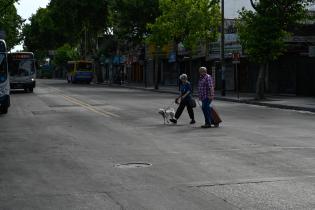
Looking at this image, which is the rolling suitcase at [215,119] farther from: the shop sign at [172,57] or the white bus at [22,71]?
the shop sign at [172,57]

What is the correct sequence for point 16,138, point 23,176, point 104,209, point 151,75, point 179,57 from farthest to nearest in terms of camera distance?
point 151,75 < point 179,57 < point 16,138 < point 23,176 < point 104,209

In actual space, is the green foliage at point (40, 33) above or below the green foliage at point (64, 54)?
above

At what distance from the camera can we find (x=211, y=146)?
13.1 metres

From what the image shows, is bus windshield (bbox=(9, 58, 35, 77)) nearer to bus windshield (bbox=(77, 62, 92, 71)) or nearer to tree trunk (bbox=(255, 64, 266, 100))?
tree trunk (bbox=(255, 64, 266, 100))

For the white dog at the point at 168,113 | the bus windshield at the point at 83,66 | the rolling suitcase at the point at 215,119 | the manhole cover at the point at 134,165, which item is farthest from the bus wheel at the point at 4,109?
the bus windshield at the point at 83,66

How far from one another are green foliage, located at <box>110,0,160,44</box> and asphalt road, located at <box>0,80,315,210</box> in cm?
3623

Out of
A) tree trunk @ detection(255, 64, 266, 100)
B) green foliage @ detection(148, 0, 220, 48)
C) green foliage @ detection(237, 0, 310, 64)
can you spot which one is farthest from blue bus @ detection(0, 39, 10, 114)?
green foliage @ detection(148, 0, 220, 48)

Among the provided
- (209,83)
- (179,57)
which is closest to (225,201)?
(209,83)

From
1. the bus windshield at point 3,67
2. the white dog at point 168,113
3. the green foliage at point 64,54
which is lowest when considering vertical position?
the white dog at point 168,113

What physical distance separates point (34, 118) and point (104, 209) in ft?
47.7

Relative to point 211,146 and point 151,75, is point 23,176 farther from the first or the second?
point 151,75

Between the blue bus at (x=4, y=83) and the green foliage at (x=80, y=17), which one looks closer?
the blue bus at (x=4, y=83)

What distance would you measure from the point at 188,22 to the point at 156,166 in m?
35.4

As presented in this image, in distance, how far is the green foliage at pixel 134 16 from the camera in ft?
178
